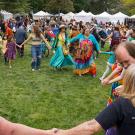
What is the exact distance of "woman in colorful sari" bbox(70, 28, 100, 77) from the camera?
1312 centimetres

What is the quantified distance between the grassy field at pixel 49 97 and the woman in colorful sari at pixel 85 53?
26cm

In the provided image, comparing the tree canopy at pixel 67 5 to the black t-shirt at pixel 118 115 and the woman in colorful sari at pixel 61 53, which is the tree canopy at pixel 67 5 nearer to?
the woman in colorful sari at pixel 61 53

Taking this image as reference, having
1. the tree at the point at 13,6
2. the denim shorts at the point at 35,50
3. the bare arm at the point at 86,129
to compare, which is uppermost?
the bare arm at the point at 86,129

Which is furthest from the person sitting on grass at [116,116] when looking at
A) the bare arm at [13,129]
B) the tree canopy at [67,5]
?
the tree canopy at [67,5]

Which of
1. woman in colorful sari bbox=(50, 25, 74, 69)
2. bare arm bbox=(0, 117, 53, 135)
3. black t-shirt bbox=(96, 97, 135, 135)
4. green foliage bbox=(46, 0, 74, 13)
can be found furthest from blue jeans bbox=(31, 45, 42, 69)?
green foliage bbox=(46, 0, 74, 13)

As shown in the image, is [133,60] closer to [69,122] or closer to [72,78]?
[69,122]

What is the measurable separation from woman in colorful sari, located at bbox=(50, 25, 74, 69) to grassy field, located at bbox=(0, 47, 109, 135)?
268mm

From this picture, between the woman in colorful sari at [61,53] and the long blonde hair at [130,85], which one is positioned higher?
the long blonde hair at [130,85]

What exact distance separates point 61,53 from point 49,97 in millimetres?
4588

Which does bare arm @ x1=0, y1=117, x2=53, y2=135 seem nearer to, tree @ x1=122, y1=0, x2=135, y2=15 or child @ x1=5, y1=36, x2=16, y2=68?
child @ x1=5, y1=36, x2=16, y2=68

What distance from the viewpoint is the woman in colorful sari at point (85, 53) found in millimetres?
13125

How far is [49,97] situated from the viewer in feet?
32.9

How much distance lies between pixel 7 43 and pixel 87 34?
4050mm

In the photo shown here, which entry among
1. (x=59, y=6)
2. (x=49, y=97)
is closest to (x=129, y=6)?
(x=59, y=6)
